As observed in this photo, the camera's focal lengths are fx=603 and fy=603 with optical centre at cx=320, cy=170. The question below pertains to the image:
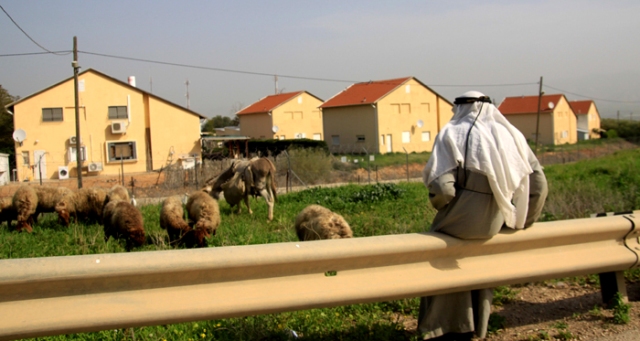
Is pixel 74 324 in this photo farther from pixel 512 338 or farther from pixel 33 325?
pixel 512 338

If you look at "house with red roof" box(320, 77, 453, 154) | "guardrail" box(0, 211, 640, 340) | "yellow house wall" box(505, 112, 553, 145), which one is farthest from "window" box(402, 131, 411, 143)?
"guardrail" box(0, 211, 640, 340)

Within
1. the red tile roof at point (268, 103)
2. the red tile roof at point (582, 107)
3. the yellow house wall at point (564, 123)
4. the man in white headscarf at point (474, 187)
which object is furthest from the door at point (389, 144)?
the man in white headscarf at point (474, 187)

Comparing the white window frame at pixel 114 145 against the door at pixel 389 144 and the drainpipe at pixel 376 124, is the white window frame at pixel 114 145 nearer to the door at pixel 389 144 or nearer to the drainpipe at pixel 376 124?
the drainpipe at pixel 376 124

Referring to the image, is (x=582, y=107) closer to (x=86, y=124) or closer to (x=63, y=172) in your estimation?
(x=86, y=124)

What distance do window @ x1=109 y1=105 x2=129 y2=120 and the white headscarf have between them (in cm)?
3655

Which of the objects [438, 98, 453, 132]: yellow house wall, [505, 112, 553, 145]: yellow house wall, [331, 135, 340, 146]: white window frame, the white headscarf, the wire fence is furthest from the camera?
[505, 112, 553, 145]: yellow house wall

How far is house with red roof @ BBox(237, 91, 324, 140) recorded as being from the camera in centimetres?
5784

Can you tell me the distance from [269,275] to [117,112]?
37.0 m

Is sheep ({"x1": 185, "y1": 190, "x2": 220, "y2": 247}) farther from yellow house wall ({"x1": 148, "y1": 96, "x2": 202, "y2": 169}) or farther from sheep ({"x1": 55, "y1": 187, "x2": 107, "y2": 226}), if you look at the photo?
yellow house wall ({"x1": 148, "y1": 96, "x2": 202, "y2": 169})

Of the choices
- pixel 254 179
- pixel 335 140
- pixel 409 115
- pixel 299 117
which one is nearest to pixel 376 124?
pixel 409 115

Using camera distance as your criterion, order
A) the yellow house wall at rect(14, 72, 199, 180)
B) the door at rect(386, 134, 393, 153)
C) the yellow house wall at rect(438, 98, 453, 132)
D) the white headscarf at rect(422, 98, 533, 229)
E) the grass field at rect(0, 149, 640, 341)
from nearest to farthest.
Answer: the white headscarf at rect(422, 98, 533, 229)
the grass field at rect(0, 149, 640, 341)
the yellow house wall at rect(14, 72, 199, 180)
the door at rect(386, 134, 393, 153)
the yellow house wall at rect(438, 98, 453, 132)

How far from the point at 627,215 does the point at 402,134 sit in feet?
151

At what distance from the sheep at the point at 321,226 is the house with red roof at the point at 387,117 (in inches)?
1598

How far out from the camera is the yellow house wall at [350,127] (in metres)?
49.5
